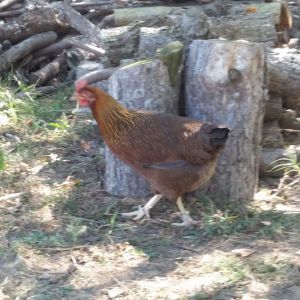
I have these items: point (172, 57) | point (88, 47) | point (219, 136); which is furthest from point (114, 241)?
point (88, 47)

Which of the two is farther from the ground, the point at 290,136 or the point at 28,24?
the point at 28,24

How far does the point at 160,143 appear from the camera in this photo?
4.77 m

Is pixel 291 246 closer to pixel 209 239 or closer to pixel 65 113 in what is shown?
pixel 209 239

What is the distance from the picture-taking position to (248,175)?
5.12 m

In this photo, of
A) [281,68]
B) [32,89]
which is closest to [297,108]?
[281,68]

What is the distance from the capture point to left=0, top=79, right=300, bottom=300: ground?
412cm

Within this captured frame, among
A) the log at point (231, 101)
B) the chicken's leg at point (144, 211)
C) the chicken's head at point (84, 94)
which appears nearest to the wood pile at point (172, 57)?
the log at point (231, 101)

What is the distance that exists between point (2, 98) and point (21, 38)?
4.48 feet

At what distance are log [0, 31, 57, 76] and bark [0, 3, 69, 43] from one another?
0.10 meters

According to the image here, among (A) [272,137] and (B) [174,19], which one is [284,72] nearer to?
(A) [272,137]

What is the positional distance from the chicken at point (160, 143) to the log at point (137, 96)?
0.72 feet

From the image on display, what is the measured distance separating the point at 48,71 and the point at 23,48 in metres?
0.38

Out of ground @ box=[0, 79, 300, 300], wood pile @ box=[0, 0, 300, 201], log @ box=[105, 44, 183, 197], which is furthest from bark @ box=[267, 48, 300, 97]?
log @ box=[105, 44, 183, 197]

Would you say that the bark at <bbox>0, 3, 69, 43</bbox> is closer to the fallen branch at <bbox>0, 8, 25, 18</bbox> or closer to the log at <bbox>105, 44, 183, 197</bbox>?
the fallen branch at <bbox>0, 8, 25, 18</bbox>
